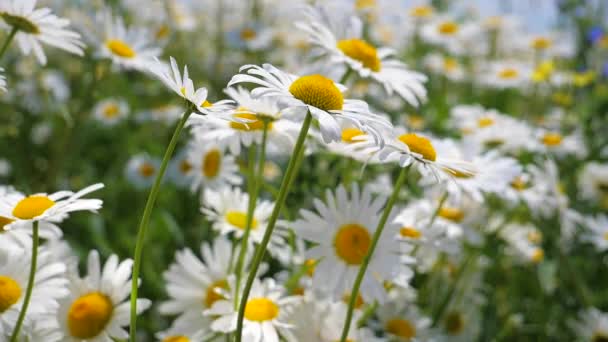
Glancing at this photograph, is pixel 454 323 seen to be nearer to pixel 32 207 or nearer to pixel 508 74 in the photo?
pixel 32 207

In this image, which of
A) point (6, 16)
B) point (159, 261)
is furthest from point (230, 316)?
point (159, 261)

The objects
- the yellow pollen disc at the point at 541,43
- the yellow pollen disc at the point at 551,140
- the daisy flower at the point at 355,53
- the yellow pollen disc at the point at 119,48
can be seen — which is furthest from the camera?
the yellow pollen disc at the point at 541,43

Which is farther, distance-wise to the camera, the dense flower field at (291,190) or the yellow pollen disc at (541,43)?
the yellow pollen disc at (541,43)

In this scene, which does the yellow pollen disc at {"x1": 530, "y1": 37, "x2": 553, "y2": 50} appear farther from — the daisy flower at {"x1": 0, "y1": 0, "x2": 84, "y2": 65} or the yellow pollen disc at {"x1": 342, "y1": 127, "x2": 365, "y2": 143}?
the daisy flower at {"x1": 0, "y1": 0, "x2": 84, "y2": 65}

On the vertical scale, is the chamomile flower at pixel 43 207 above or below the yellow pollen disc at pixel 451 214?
below

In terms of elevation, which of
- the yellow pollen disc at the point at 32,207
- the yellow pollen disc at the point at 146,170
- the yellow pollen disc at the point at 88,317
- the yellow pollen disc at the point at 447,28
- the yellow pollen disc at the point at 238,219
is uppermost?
the yellow pollen disc at the point at 447,28

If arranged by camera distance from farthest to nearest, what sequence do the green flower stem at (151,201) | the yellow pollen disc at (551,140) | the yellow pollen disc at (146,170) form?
1. the yellow pollen disc at (146,170)
2. the yellow pollen disc at (551,140)
3. the green flower stem at (151,201)

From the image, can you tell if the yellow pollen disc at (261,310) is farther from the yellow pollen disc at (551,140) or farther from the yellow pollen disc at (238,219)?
the yellow pollen disc at (551,140)

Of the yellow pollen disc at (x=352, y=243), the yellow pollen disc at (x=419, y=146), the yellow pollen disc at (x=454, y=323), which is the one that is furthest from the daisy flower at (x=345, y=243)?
the yellow pollen disc at (x=454, y=323)
